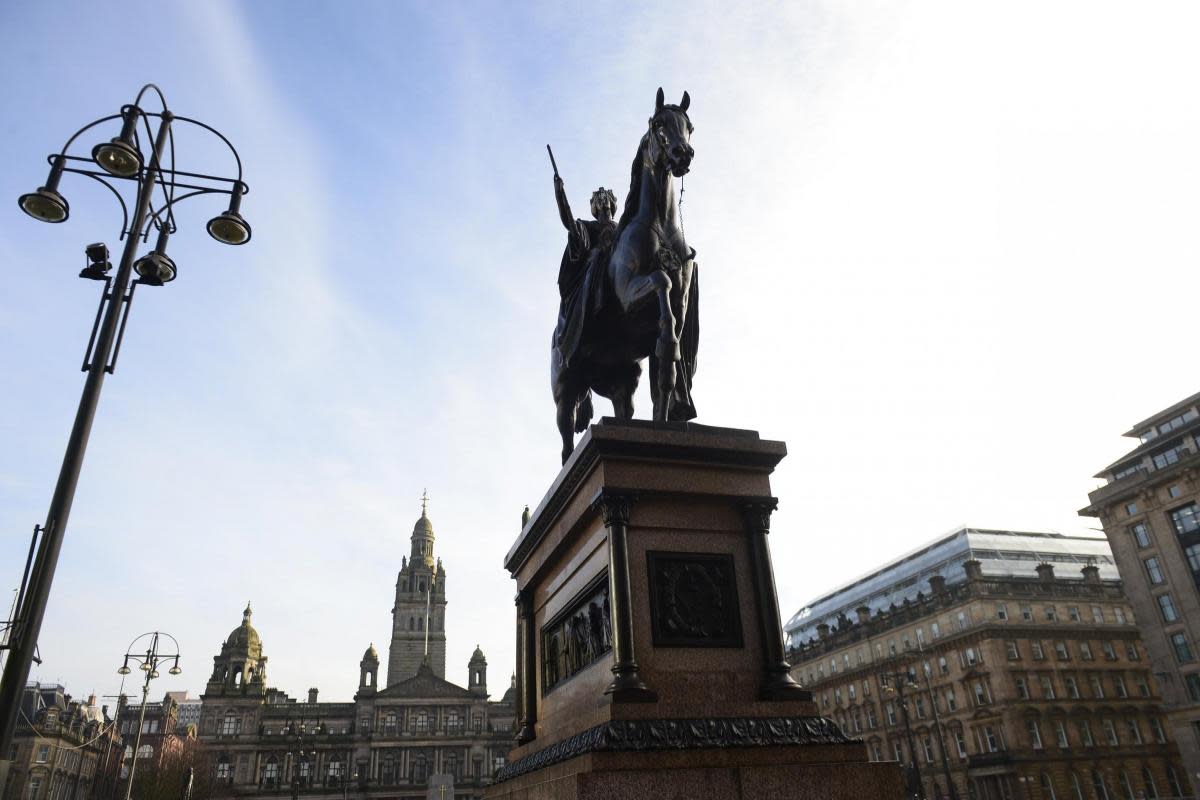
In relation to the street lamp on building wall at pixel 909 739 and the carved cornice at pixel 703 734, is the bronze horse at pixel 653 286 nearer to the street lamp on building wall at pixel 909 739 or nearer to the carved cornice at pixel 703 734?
the carved cornice at pixel 703 734

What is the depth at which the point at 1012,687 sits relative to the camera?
55469mm

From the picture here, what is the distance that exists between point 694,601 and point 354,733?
320 ft

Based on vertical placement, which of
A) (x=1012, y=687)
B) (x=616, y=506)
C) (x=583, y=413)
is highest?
(x=1012, y=687)

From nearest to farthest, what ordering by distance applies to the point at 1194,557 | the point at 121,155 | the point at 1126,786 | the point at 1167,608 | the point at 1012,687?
the point at 121,155 → the point at 1194,557 → the point at 1167,608 → the point at 1126,786 → the point at 1012,687

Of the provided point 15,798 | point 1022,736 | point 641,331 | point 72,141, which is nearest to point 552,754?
point 641,331

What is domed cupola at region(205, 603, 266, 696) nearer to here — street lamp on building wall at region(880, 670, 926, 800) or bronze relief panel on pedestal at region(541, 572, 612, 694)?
street lamp on building wall at region(880, 670, 926, 800)

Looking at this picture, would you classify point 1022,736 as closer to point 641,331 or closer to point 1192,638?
point 1192,638

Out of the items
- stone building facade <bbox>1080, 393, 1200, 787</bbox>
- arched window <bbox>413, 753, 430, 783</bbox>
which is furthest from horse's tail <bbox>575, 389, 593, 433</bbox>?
arched window <bbox>413, 753, 430, 783</bbox>

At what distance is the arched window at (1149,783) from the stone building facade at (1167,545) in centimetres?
760

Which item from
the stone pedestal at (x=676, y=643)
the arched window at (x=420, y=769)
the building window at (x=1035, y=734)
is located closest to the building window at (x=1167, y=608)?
the building window at (x=1035, y=734)

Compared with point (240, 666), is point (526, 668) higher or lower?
lower

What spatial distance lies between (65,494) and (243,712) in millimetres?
97410

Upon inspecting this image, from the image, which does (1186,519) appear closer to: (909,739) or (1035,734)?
(1035,734)

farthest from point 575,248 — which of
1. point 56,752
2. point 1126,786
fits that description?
point 56,752
